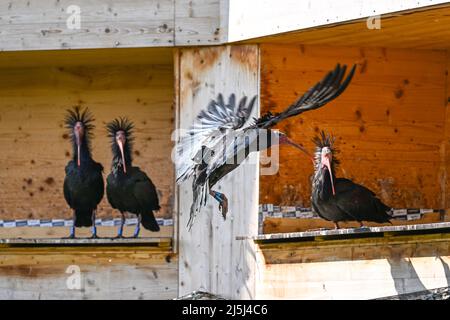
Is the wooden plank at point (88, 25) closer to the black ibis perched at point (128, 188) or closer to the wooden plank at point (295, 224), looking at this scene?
the black ibis perched at point (128, 188)

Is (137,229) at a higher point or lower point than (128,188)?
lower

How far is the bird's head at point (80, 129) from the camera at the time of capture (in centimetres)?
1186

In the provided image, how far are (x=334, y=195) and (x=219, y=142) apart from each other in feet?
3.11

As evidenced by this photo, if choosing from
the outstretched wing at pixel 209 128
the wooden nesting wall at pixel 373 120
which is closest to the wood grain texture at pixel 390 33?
the wooden nesting wall at pixel 373 120

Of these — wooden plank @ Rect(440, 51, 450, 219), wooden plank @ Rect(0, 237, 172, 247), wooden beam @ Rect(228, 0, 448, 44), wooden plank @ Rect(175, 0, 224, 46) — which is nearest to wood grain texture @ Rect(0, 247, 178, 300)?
wooden plank @ Rect(0, 237, 172, 247)

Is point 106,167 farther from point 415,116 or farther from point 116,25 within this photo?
point 415,116

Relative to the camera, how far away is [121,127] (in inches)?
461

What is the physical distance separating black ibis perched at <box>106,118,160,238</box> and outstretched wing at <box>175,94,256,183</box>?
1.16 meters

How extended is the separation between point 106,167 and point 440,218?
306cm

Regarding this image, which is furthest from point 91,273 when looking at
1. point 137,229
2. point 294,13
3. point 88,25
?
point 294,13

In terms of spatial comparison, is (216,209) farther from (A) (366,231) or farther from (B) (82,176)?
(B) (82,176)

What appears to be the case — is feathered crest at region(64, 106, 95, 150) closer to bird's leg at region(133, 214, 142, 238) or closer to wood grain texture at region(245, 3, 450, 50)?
bird's leg at region(133, 214, 142, 238)

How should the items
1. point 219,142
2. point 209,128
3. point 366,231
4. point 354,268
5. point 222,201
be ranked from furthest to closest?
point 222,201
point 209,128
point 219,142
point 354,268
point 366,231
